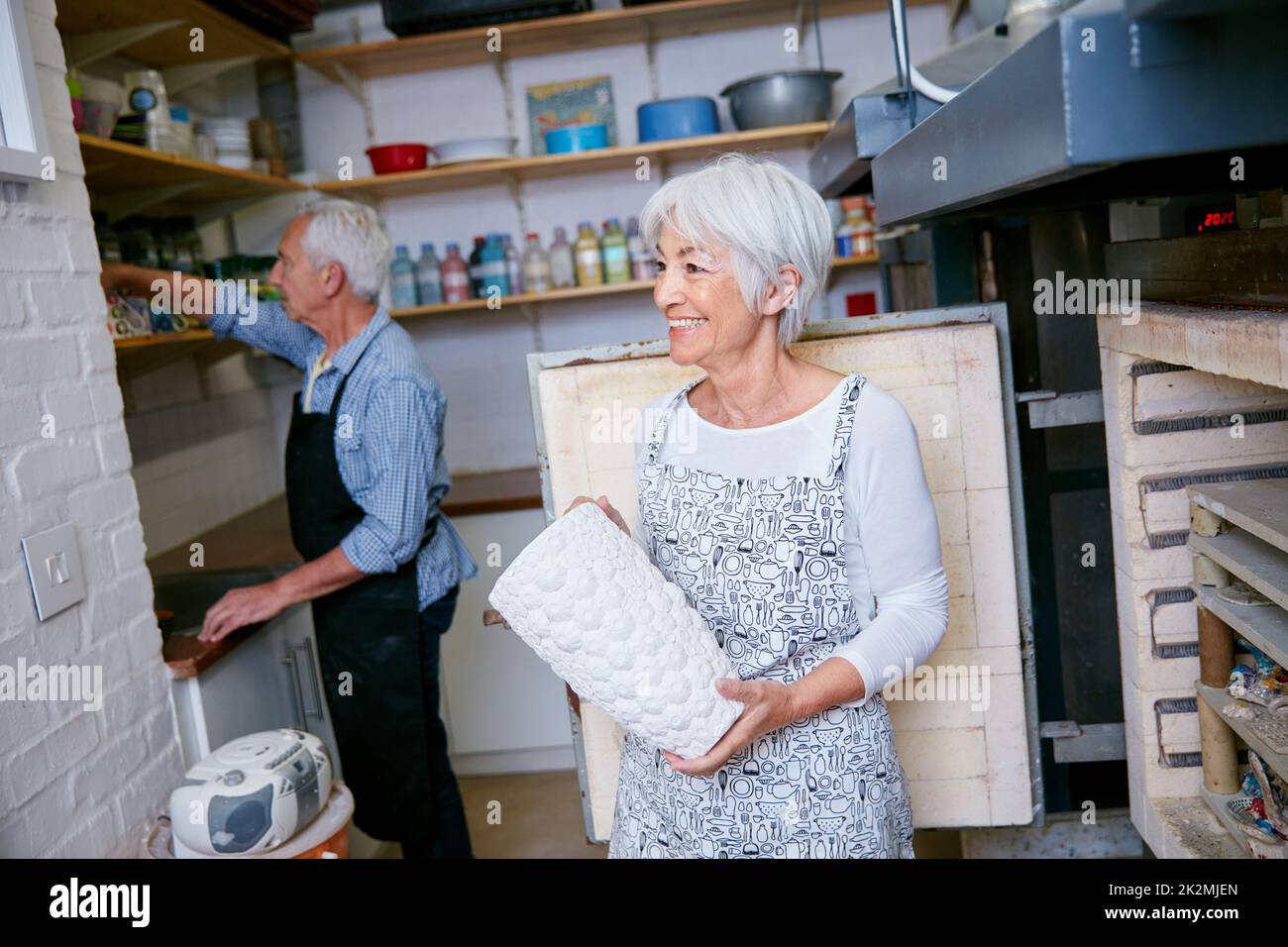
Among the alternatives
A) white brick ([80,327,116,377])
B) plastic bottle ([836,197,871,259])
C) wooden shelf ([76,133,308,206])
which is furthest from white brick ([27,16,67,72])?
plastic bottle ([836,197,871,259])

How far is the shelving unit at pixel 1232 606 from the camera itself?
3.83 ft

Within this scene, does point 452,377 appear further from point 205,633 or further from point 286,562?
point 205,633

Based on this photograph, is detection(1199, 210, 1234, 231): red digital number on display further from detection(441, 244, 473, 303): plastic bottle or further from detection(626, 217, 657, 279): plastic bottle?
detection(441, 244, 473, 303): plastic bottle

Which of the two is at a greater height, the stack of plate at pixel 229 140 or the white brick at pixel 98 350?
the stack of plate at pixel 229 140

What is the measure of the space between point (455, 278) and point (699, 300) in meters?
2.47

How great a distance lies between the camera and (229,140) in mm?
3051

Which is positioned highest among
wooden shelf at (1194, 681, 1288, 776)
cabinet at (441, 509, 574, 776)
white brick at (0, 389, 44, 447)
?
white brick at (0, 389, 44, 447)

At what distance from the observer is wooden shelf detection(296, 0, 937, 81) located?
341cm

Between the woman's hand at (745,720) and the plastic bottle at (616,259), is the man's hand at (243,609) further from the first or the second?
the plastic bottle at (616,259)

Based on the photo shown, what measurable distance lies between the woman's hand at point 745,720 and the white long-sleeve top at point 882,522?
0.10 meters

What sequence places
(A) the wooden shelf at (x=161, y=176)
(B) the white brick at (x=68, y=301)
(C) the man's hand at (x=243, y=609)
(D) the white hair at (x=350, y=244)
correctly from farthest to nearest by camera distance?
(A) the wooden shelf at (x=161, y=176), (D) the white hair at (x=350, y=244), (C) the man's hand at (x=243, y=609), (B) the white brick at (x=68, y=301)

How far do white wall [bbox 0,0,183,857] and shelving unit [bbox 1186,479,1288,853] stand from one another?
148 centimetres

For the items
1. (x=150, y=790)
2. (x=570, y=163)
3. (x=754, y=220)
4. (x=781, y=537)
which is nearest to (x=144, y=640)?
(x=150, y=790)

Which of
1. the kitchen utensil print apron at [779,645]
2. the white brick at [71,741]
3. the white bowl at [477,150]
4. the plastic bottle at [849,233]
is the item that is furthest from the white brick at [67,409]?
the plastic bottle at [849,233]
